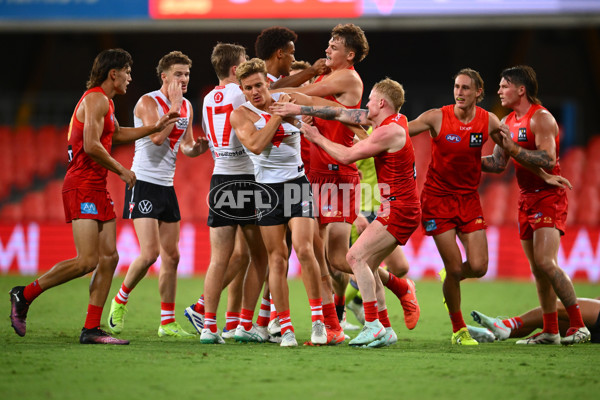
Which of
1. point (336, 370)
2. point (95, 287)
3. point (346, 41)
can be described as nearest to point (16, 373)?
point (95, 287)

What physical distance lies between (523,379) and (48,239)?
12.1 meters

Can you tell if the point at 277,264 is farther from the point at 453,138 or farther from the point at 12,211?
the point at 12,211

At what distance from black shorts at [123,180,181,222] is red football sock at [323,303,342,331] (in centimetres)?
201

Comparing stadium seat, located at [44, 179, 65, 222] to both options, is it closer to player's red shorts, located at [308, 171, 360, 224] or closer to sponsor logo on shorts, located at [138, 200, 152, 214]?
sponsor logo on shorts, located at [138, 200, 152, 214]

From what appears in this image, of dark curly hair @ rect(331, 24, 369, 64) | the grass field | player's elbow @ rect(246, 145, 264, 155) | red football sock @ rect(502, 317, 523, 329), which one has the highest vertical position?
dark curly hair @ rect(331, 24, 369, 64)

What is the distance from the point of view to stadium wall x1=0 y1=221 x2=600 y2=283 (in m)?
15.2

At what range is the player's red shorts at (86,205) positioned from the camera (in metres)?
7.14

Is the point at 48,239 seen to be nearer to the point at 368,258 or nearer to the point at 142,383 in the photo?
the point at 368,258

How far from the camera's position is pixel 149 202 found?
8.17 m

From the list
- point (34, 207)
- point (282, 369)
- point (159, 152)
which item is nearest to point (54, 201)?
point (34, 207)

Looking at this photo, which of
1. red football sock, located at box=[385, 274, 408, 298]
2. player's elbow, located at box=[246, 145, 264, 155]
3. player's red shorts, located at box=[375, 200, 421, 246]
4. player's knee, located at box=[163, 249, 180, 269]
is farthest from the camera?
red football sock, located at box=[385, 274, 408, 298]

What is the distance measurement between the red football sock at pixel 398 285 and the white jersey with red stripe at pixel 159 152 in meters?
2.69

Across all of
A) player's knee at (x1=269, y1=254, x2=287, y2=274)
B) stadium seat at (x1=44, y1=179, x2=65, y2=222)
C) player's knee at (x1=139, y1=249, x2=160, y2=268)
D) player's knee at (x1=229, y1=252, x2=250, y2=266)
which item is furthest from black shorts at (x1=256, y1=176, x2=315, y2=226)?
stadium seat at (x1=44, y1=179, x2=65, y2=222)

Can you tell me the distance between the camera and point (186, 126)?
27.9ft
